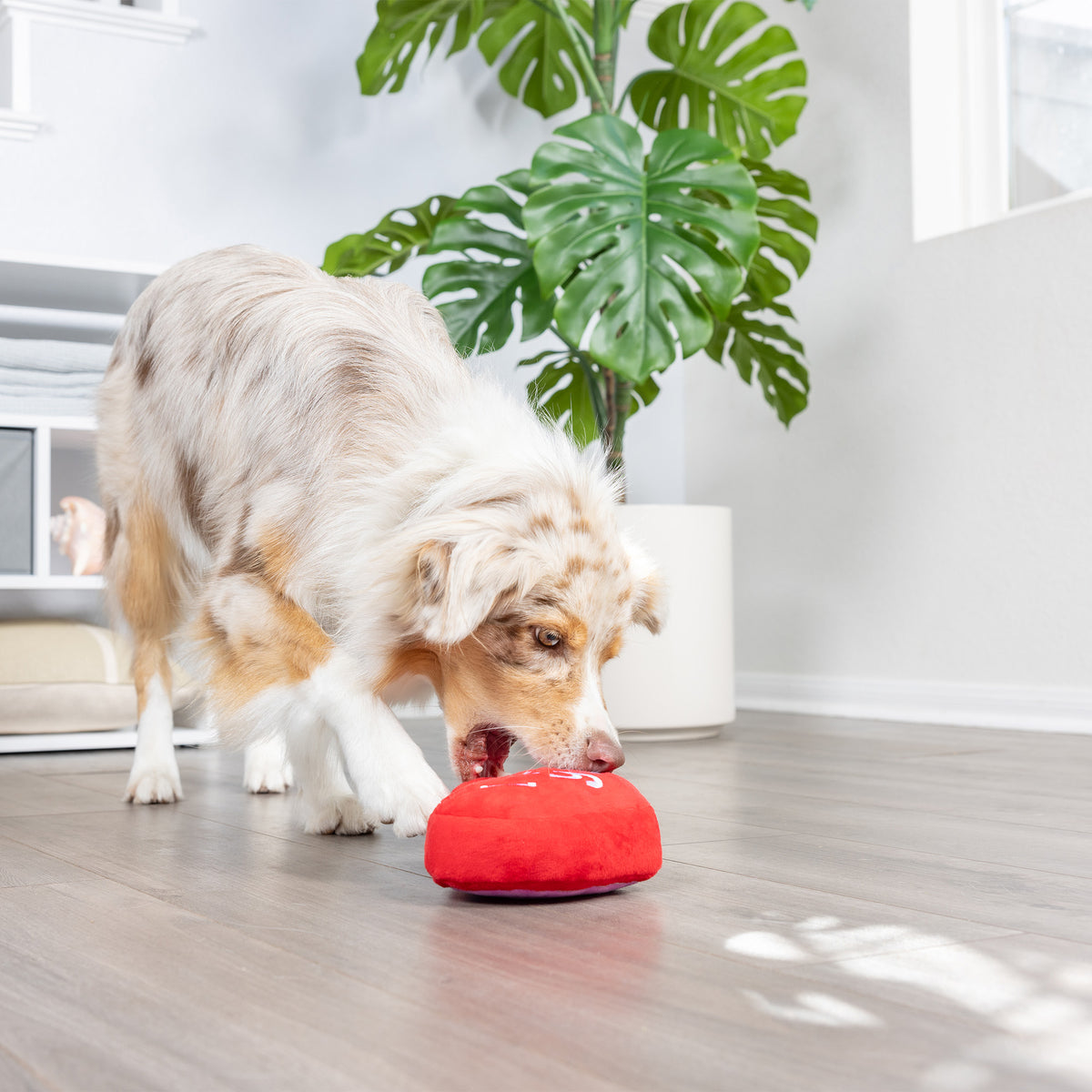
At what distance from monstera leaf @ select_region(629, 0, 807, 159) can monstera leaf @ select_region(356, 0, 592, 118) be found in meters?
0.24

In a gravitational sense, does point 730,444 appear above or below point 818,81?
below

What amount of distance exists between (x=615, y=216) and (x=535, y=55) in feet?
3.91

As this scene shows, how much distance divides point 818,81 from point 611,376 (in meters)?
1.37

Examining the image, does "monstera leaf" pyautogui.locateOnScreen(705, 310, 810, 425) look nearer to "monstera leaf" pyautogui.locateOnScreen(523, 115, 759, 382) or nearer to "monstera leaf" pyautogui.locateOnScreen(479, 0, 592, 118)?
"monstera leaf" pyautogui.locateOnScreen(523, 115, 759, 382)

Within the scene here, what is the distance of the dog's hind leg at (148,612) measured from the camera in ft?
7.94

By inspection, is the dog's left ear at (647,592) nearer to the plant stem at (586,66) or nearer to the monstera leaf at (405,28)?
the plant stem at (586,66)

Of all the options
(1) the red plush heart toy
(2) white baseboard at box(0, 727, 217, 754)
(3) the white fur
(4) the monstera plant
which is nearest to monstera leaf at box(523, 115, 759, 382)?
(4) the monstera plant

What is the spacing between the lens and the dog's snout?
1.64 m

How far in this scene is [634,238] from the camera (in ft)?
10.1

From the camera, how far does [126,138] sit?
3.75 metres

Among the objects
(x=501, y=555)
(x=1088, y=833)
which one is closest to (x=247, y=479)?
(x=501, y=555)

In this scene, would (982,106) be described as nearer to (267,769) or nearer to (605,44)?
(605,44)

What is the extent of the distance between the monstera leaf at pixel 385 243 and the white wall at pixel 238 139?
0.41m

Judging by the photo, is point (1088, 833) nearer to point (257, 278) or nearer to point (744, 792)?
point (744, 792)
